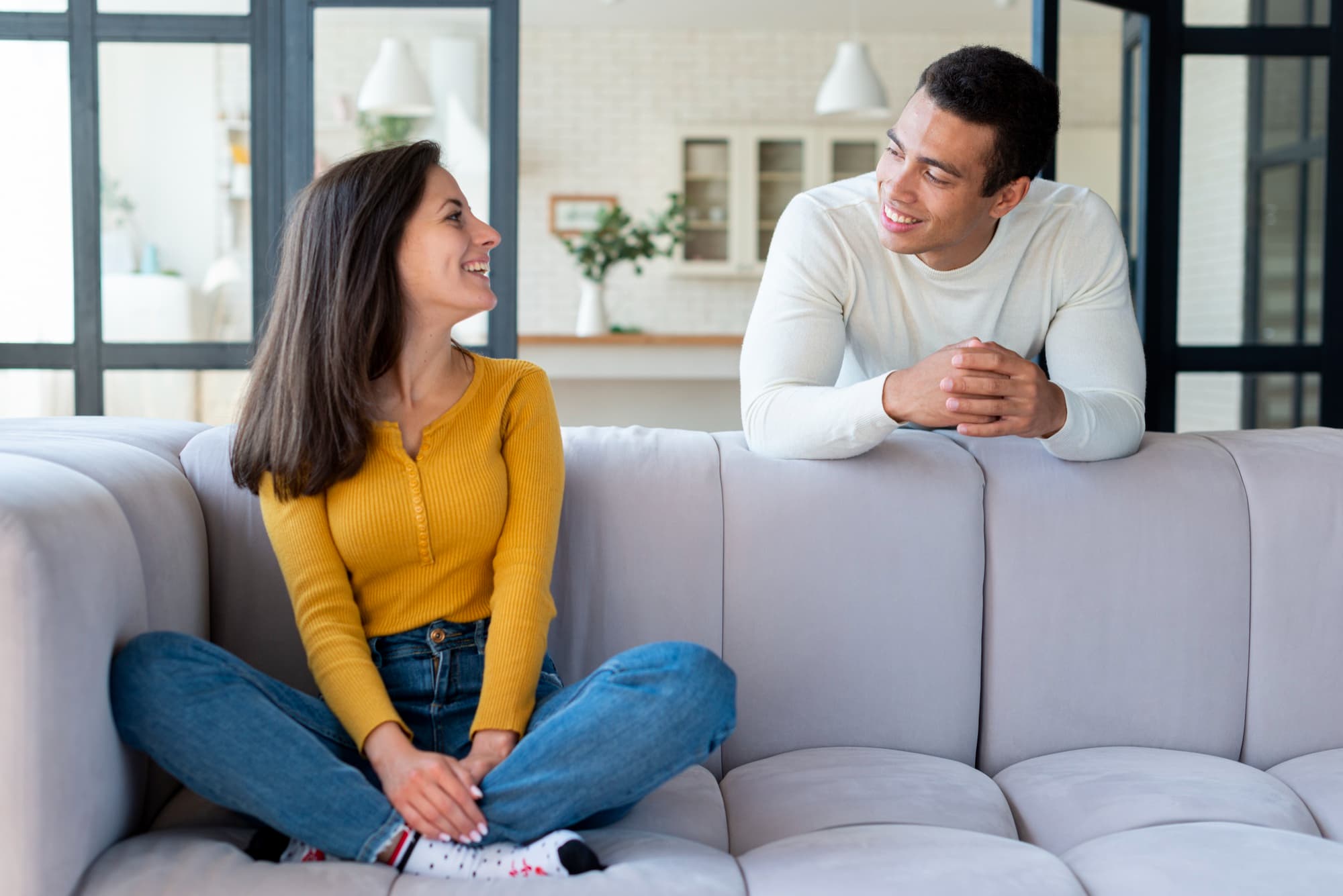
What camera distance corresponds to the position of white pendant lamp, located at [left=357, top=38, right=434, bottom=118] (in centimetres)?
321

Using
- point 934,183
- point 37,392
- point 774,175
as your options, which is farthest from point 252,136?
point 774,175

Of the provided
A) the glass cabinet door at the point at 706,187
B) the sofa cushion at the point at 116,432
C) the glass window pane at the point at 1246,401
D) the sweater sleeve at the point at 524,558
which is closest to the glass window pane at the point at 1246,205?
the glass window pane at the point at 1246,401

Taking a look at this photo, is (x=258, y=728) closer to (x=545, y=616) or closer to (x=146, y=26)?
(x=545, y=616)

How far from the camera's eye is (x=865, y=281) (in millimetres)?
1784

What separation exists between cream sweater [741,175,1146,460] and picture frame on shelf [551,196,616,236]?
5731 mm

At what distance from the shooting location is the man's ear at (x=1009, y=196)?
5.79 feet

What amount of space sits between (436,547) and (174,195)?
4.94 feet

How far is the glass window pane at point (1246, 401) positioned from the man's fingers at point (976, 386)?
1.40m

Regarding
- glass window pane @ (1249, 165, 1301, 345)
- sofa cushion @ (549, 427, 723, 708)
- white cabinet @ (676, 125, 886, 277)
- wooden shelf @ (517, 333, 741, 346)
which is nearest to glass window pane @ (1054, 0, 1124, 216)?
white cabinet @ (676, 125, 886, 277)

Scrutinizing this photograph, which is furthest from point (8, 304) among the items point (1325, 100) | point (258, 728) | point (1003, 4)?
point (1003, 4)

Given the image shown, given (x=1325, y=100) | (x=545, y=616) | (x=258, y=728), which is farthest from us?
(x=1325, y=100)

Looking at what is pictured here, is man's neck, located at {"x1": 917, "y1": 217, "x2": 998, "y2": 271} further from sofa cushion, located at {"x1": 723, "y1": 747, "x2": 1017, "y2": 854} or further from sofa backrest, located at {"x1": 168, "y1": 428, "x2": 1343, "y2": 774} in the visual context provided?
sofa cushion, located at {"x1": 723, "y1": 747, "x2": 1017, "y2": 854}

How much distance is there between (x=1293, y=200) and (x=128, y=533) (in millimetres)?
2651

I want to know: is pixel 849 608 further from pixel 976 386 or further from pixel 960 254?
pixel 960 254
